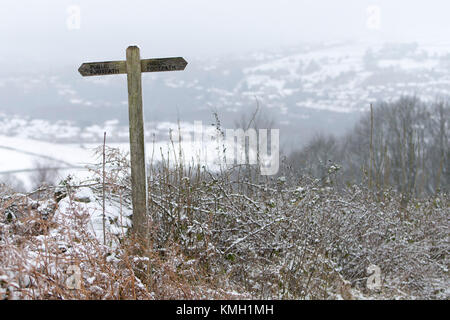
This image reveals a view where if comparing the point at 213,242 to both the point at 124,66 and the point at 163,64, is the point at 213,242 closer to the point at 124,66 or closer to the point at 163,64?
the point at 163,64

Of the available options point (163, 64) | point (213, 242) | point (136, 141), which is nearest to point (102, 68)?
point (163, 64)

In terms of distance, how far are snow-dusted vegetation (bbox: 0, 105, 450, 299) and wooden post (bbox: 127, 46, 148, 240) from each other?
224 mm

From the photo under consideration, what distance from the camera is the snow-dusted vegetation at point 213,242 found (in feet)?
13.0

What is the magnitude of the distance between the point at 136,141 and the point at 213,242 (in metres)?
1.56

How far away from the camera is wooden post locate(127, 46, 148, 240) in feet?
16.3

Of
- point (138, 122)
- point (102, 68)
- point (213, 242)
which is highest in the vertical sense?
point (102, 68)

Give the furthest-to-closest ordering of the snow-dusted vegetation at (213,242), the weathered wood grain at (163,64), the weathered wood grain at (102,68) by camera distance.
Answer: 1. the weathered wood grain at (102,68)
2. the weathered wood grain at (163,64)
3. the snow-dusted vegetation at (213,242)

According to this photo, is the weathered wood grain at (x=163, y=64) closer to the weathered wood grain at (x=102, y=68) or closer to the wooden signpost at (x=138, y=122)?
the wooden signpost at (x=138, y=122)

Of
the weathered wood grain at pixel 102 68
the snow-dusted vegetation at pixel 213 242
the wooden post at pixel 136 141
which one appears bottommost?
the snow-dusted vegetation at pixel 213 242

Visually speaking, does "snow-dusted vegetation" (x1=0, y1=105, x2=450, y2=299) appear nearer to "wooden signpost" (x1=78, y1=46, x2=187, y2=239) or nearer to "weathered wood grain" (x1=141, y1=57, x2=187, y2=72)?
"wooden signpost" (x1=78, y1=46, x2=187, y2=239)

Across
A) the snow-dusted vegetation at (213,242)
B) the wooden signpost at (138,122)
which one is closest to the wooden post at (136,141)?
the wooden signpost at (138,122)

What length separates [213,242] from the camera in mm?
5367

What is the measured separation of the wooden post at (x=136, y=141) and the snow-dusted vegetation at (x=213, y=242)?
22 centimetres
